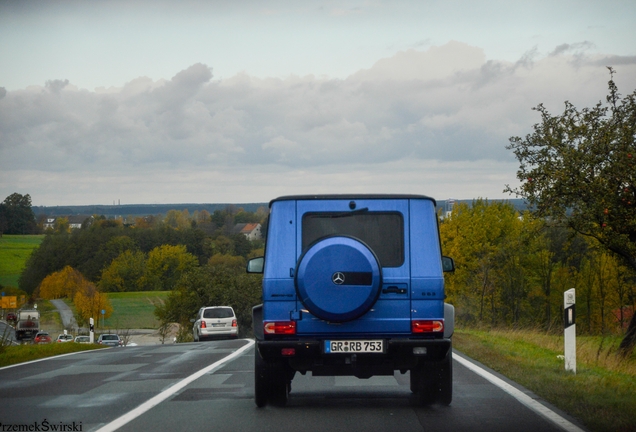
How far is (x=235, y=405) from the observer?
9.20m

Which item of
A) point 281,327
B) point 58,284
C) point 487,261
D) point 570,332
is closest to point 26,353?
point 570,332

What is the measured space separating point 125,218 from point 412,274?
16923 centimetres

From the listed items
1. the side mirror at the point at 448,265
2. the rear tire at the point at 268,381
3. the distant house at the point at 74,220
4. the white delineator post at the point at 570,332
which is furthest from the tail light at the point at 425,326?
the distant house at the point at 74,220

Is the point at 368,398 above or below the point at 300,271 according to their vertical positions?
below

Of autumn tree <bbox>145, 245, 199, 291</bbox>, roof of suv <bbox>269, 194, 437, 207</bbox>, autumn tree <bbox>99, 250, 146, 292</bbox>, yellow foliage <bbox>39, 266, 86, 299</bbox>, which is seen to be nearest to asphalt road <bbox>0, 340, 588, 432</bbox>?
roof of suv <bbox>269, 194, 437, 207</bbox>

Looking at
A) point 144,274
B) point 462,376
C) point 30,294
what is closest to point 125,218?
point 144,274

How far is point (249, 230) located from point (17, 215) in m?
42.5

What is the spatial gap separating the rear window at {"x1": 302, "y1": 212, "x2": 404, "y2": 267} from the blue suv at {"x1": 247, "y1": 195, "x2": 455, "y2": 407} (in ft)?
0.03

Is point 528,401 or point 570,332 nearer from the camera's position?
point 528,401

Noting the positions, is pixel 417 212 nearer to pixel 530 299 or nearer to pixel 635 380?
pixel 635 380

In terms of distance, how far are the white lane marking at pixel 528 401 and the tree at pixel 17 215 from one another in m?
109

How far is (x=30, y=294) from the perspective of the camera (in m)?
119

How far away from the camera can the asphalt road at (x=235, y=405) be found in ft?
25.2

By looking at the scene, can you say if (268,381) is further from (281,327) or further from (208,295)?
(208,295)
